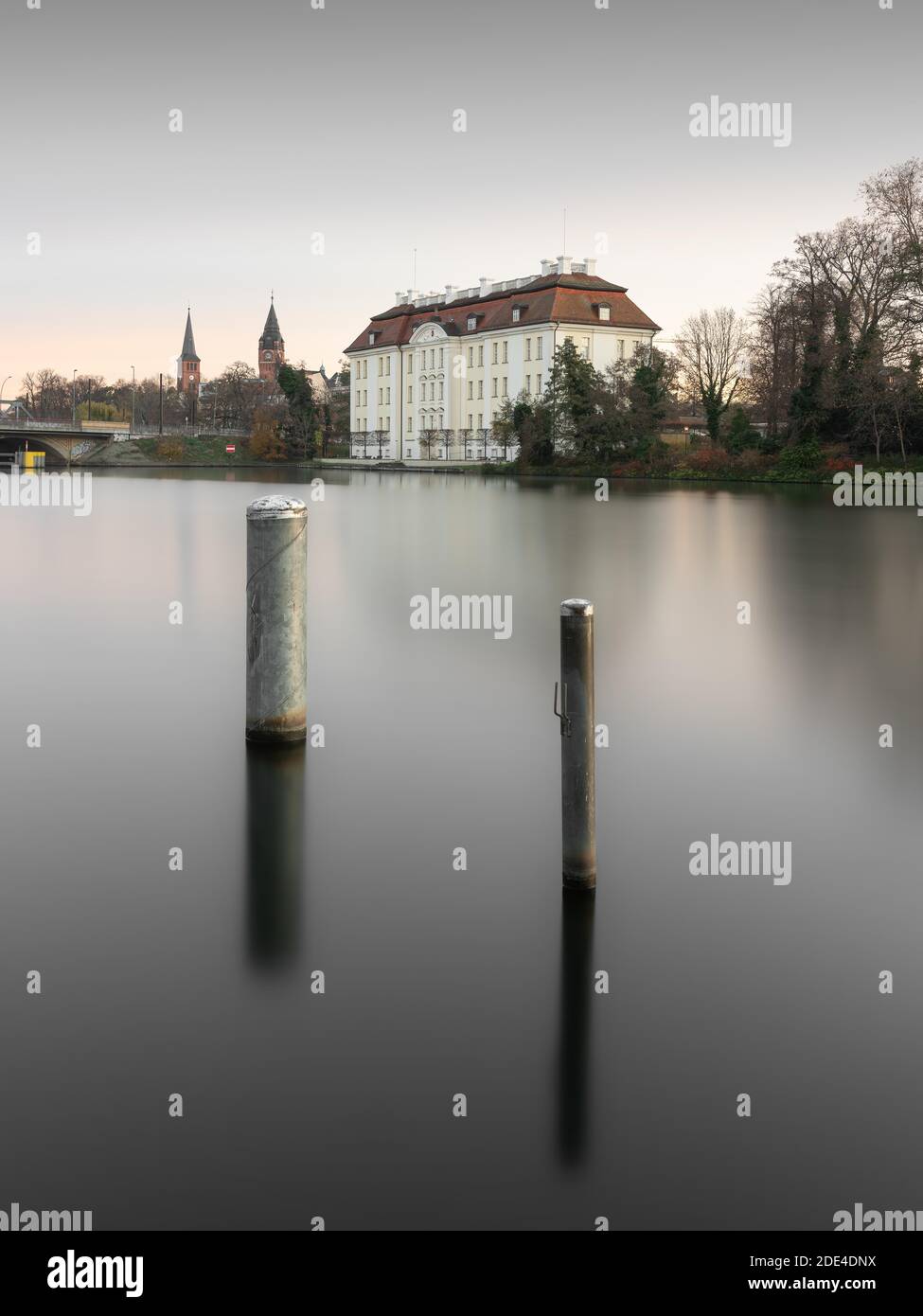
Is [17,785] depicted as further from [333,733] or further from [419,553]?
[419,553]

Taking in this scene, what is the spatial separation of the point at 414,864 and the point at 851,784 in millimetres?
3542

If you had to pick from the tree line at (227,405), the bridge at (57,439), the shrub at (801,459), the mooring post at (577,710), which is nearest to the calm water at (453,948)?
the mooring post at (577,710)

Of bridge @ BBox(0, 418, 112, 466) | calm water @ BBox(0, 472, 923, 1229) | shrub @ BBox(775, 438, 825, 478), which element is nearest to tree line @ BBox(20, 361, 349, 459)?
bridge @ BBox(0, 418, 112, 466)

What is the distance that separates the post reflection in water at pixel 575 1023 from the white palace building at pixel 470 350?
285 ft

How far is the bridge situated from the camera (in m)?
99.4

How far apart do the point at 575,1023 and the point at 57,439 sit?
348ft

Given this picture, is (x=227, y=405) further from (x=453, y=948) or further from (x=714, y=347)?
(x=453, y=948)

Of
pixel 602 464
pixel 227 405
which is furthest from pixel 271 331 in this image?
pixel 602 464

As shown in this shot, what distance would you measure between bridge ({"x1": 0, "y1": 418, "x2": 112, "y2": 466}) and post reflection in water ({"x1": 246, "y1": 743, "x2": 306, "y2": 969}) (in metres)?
94.2

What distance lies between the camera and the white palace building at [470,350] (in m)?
97.2

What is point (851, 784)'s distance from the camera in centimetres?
914

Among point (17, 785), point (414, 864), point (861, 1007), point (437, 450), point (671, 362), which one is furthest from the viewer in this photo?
point (437, 450)

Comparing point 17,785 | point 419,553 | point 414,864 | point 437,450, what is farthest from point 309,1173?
point 437,450

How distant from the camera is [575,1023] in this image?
17.8 feet
